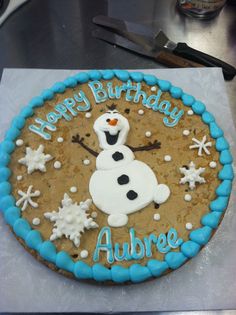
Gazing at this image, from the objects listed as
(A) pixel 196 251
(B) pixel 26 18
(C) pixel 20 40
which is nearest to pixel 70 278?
(A) pixel 196 251

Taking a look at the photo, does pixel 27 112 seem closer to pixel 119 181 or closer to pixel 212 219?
pixel 119 181

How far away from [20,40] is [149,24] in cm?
60

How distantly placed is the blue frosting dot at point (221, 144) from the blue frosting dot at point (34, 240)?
23.7 inches

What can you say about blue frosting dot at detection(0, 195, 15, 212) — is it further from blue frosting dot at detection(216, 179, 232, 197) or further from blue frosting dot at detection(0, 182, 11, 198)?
blue frosting dot at detection(216, 179, 232, 197)

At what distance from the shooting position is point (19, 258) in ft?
3.17

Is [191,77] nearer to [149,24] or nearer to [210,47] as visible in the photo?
[210,47]

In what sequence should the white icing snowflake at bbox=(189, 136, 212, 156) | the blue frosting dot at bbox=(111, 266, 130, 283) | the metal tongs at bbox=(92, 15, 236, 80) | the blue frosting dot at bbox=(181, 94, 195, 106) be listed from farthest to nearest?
the metal tongs at bbox=(92, 15, 236, 80) < the blue frosting dot at bbox=(181, 94, 195, 106) < the white icing snowflake at bbox=(189, 136, 212, 156) < the blue frosting dot at bbox=(111, 266, 130, 283)

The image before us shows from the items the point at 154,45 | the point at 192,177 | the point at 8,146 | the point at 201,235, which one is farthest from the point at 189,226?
the point at 154,45

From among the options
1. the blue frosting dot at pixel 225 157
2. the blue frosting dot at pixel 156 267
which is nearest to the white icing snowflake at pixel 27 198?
the blue frosting dot at pixel 156 267

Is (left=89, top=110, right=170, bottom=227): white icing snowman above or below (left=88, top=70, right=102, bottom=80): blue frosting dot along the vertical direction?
below

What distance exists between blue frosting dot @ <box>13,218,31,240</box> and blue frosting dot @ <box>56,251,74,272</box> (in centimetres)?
11

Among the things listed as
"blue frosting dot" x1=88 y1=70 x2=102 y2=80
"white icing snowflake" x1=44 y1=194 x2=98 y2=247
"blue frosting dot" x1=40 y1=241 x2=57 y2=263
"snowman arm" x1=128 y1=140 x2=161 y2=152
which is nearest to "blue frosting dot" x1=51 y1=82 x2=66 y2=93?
"blue frosting dot" x1=88 y1=70 x2=102 y2=80

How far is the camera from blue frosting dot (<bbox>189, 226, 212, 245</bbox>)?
0.92 meters

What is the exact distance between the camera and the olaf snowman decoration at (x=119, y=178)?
96 cm
